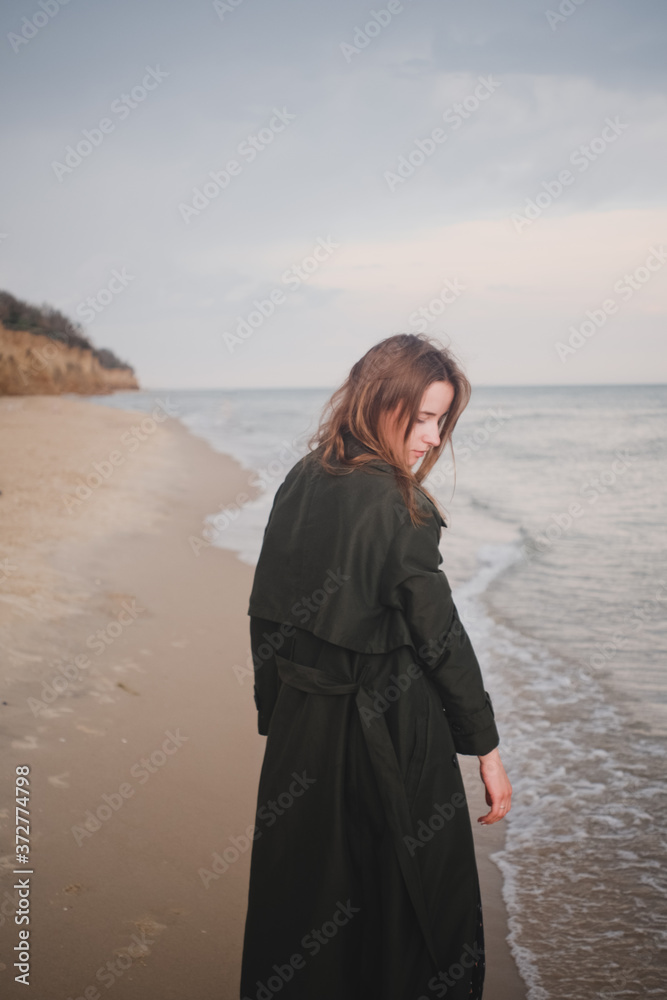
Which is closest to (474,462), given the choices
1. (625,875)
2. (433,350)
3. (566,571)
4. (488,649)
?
(566,571)

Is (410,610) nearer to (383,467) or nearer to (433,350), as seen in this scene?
(383,467)

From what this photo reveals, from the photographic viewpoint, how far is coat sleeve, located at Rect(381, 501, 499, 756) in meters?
1.62

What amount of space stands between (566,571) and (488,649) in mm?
2780

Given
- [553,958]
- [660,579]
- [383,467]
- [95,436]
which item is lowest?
[553,958]

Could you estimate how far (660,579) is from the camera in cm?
752

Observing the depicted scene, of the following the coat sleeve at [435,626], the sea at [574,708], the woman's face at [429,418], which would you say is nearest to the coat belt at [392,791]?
the coat sleeve at [435,626]
